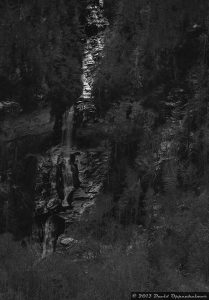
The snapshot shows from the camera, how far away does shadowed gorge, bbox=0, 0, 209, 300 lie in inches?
623

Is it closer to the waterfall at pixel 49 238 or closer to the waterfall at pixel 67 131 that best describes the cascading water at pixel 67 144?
the waterfall at pixel 67 131

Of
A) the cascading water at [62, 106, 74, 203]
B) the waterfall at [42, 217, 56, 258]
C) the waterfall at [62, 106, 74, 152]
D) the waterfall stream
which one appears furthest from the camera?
the waterfall at [62, 106, 74, 152]

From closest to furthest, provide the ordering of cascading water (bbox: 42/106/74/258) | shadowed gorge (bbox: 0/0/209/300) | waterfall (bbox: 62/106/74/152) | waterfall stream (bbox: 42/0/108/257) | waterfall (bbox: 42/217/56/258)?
1. shadowed gorge (bbox: 0/0/209/300)
2. waterfall (bbox: 42/217/56/258)
3. cascading water (bbox: 42/106/74/258)
4. waterfall stream (bbox: 42/0/108/257)
5. waterfall (bbox: 62/106/74/152)

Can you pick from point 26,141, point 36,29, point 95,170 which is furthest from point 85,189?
point 36,29

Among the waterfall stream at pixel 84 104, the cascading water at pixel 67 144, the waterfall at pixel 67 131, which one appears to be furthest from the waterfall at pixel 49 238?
the waterfall at pixel 67 131

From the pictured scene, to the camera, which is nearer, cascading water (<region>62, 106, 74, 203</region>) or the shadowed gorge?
the shadowed gorge

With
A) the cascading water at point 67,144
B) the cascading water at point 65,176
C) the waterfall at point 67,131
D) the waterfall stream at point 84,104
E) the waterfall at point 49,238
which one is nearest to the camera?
the waterfall at point 49,238

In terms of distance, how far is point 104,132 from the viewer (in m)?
18.0

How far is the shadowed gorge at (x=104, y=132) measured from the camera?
623 inches

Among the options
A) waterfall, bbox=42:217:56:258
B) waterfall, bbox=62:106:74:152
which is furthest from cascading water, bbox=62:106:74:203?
waterfall, bbox=42:217:56:258

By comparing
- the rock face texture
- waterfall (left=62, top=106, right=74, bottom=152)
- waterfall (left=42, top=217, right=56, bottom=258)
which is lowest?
waterfall (left=42, top=217, right=56, bottom=258)

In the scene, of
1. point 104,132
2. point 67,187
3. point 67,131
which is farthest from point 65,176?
point 104,132

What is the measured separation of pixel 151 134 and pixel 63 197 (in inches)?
148

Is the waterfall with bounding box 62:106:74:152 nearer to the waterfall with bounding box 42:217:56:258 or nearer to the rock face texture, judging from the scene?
the rock face texture
